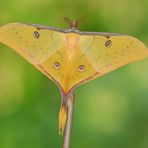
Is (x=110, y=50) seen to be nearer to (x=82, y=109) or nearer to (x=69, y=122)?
(x=69, y=122)

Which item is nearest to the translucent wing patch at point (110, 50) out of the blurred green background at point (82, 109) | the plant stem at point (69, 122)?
the plant stem at point (69, 122)

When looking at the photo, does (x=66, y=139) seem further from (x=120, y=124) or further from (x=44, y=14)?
(x=44, y=14)

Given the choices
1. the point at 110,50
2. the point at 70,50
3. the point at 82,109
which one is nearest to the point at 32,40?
the point at 70,50

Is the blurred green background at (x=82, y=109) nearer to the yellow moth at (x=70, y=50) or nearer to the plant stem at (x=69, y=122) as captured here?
the yellow moth at (x=70, y=50)

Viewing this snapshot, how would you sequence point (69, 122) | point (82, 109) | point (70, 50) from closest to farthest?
point (69, 122)
point (70, 50)
point (82, 109)

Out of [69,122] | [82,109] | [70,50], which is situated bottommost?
[69,122]

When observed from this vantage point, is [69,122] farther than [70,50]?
No

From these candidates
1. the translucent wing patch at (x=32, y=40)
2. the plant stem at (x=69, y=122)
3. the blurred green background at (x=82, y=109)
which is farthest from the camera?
the blurred green background at (x=82, y=109)

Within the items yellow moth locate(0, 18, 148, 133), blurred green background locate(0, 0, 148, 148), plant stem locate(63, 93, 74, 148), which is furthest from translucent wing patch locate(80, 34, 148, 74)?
blurred green background locate(0, 0, 148, 148)

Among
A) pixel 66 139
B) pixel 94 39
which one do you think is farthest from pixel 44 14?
pixel 66 139
